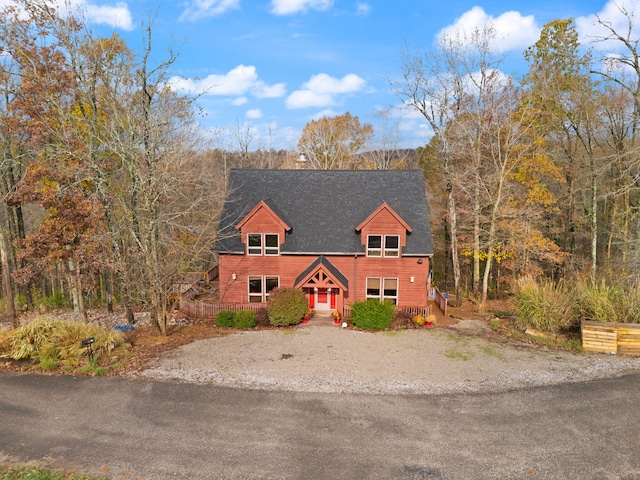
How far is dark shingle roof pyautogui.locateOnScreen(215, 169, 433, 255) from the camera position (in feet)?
72.4

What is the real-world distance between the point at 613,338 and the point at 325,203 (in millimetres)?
15372

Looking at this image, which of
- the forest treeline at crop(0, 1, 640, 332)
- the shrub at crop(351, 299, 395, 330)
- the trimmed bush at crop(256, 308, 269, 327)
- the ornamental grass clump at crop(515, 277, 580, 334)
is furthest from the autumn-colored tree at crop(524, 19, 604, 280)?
the trimmed bush at crop(256, 308, 269, 327)

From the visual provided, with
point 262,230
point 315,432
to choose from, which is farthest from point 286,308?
point 315,432

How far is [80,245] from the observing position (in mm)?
18359

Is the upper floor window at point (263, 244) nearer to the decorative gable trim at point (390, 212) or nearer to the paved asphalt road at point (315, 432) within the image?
the decorative gable trim at point (390, 212)

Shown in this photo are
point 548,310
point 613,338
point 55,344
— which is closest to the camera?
point 55,344

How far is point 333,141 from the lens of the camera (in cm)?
4431

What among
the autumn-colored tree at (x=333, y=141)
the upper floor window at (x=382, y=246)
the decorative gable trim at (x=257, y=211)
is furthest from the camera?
the autumn-colored tree at (x=333, y=141)

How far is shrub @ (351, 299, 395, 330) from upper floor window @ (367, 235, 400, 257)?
132 inches

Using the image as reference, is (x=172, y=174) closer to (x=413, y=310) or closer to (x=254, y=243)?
(x=254, y=243)

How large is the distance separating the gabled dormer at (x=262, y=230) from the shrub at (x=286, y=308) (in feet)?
10.7

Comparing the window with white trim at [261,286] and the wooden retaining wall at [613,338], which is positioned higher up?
the window with white trim at [261,286]

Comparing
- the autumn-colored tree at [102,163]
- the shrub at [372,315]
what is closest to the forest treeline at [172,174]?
the autumn-colored tree at [102,163]

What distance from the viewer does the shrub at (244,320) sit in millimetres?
19469
